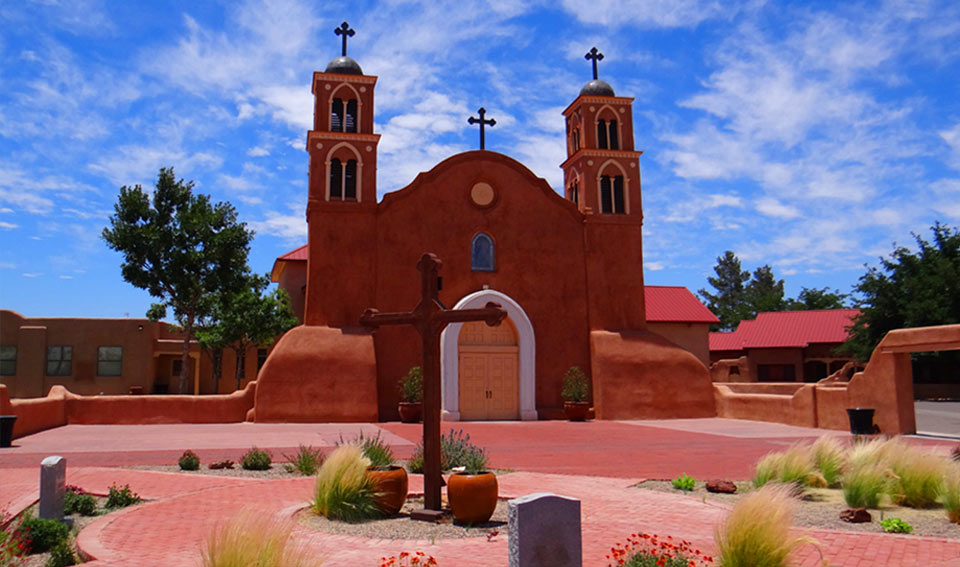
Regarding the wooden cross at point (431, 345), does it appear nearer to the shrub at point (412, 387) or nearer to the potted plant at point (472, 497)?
the potted plant at point (472, 497)

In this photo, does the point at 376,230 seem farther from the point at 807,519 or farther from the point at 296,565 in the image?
the point at 296,565

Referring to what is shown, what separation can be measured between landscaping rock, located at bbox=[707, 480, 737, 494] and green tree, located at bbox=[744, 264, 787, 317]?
219 feet

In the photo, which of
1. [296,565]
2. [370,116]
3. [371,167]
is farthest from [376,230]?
[296,565]

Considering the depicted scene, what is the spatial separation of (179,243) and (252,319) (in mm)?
6531

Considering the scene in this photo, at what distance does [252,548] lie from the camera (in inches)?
185

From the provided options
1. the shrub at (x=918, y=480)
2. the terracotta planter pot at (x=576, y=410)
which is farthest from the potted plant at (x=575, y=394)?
the shrub at (x=918, y=480)

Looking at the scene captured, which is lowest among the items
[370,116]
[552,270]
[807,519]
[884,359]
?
[807,519]

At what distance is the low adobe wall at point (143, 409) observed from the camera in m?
21.9

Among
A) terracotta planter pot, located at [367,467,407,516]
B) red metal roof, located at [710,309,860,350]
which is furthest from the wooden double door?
red metal roof, located at [710,309,860,350]

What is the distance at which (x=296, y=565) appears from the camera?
463 centimetres

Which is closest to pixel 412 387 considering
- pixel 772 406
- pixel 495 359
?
pixel 495 359

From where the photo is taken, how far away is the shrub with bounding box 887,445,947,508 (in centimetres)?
862

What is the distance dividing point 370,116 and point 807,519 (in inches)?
836

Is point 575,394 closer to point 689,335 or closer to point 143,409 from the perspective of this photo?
point 143,409
